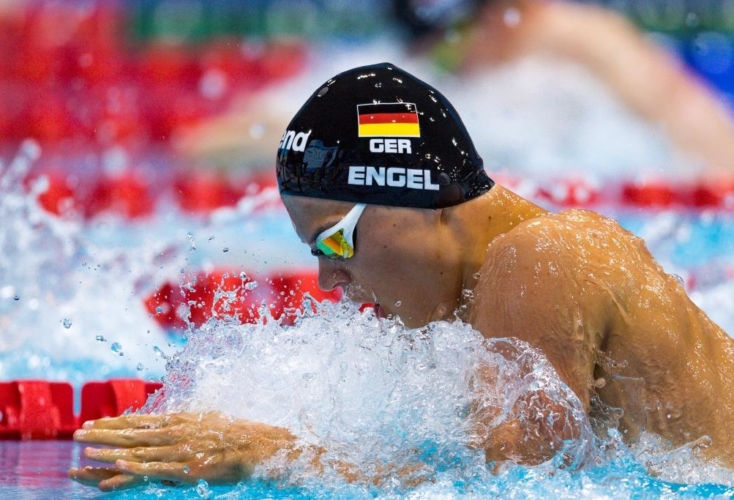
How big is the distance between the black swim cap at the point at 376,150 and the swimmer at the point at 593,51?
5.00 meters

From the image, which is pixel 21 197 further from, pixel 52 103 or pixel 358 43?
pixel 358 43

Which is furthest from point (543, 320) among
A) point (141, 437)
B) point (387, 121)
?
point (141, 437)

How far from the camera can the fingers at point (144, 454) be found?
1789 mm

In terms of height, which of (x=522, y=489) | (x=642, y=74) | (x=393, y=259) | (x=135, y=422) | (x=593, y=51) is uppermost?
(x=593, y=51)

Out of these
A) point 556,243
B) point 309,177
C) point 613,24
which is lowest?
point 556,243

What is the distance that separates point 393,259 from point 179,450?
0.56m

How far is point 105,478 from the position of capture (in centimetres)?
185

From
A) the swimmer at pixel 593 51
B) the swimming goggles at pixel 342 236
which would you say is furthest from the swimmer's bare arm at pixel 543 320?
the swimmer at pixel 593 51

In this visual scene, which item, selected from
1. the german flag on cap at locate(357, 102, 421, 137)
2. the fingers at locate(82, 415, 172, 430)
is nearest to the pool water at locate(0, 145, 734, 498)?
the fingers at locate(82, 415, 172, 430)

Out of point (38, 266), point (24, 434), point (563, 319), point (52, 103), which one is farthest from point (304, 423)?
point (52, 103)

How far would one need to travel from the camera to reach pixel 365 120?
6.59ft

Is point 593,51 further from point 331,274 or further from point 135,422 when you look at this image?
point 135,422

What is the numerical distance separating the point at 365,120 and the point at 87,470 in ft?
2.88

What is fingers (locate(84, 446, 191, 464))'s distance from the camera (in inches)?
70.4
